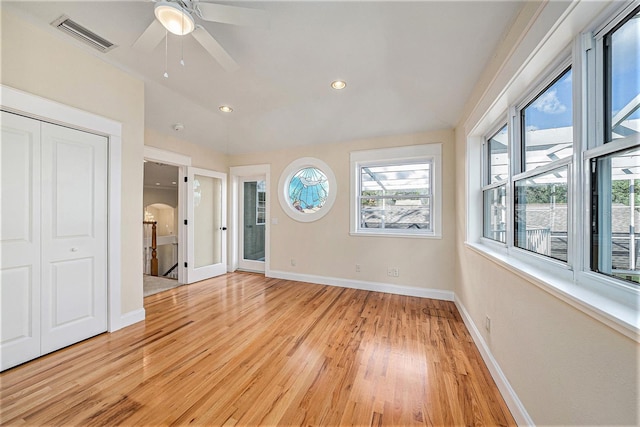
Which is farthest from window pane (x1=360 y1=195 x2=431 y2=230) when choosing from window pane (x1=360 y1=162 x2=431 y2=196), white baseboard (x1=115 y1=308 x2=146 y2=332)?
white baseboard (x1=115 y1=308 x2=146 y2=332)

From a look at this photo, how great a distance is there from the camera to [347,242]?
381 centimetres

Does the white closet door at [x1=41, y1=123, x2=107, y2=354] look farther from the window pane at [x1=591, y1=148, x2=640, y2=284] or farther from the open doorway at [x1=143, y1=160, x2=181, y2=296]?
the window pane at [x1=591, y1=148, x2=640, y2=284]

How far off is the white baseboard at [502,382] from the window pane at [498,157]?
1402 millimetres

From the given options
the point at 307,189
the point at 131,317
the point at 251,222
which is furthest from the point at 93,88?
the point at 251,222

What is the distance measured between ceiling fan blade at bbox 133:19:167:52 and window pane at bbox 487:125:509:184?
259 centimetres

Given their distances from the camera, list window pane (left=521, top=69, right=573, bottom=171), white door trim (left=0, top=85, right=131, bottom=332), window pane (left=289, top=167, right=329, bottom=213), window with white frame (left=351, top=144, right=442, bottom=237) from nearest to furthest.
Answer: window pane (left=521, top=69, right=573, bottom=171) < white door trim (left=0, top=85, right=131, bottom=332) < window with white frame (left=351, top=144, right=442, bottom=237) < window pane (left=289, top=167, right=329, bottom=213)

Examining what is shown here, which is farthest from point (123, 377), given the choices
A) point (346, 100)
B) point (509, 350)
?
point (346, 100)

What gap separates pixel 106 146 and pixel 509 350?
3.74 m

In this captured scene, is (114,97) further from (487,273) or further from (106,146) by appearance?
(487,273)

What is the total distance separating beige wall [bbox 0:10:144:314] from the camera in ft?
5.74

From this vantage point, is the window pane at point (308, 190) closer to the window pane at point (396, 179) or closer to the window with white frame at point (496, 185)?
the window pane at point (396, 179)

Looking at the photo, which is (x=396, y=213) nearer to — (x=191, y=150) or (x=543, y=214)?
(x=543, y=214)

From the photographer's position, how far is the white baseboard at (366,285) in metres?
3.27

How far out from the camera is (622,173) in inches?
35.0
